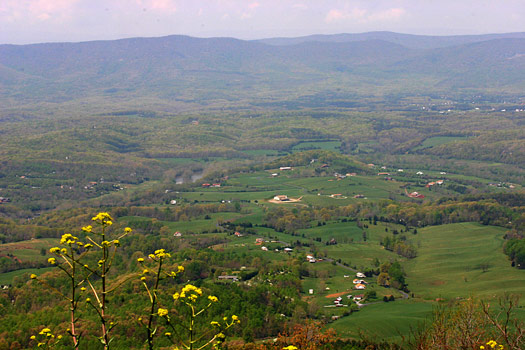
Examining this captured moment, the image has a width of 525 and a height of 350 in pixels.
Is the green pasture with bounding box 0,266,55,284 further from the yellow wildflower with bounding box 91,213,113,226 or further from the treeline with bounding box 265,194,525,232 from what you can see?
the yellow wildflower with bounding box 91,213,113,226

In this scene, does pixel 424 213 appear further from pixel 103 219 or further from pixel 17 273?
pixel 103 219

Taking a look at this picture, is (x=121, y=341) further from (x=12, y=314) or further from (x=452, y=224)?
(x=452, y=224)

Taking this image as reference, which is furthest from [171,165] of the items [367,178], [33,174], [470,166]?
[470,166]

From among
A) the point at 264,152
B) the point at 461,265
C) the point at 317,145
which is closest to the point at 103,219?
the point at 461,265

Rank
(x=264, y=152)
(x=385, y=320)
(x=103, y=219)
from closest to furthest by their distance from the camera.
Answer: (x=103, y=219)
(x=385, y=320)
(x=264, y=152)

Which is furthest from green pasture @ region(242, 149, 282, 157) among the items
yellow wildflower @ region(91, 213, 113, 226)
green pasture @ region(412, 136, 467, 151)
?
yellow wildflower @ region(91, 213, 113, 226)

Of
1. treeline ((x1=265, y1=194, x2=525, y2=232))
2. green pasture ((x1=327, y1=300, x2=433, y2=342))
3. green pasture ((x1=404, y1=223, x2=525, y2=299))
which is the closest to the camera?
green pasture ((x1=327, y1=300, x2=433, y2=342))

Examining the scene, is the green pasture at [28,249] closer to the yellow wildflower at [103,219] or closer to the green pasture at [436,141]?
the yellow wildflower at [103,219]

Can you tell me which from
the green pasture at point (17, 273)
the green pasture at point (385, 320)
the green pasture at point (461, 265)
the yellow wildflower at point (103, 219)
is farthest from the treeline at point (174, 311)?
the yellow wildflower at point (103, 219)
